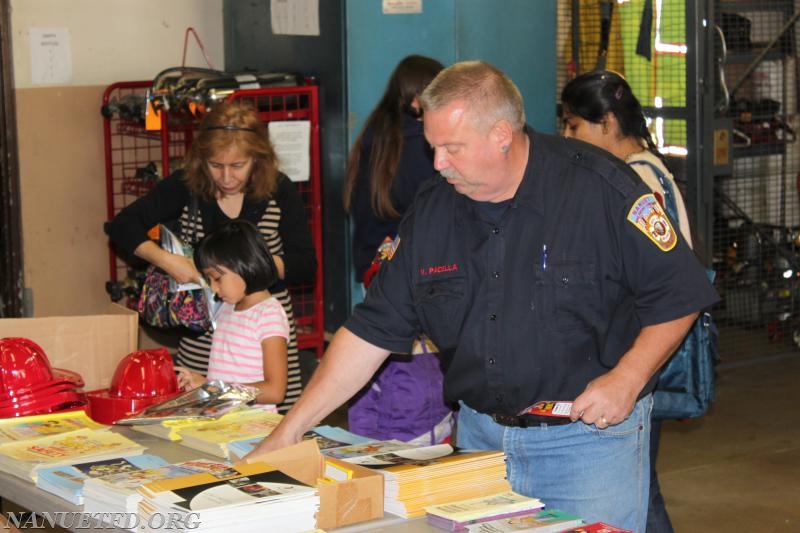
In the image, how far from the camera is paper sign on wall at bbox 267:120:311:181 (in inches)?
240

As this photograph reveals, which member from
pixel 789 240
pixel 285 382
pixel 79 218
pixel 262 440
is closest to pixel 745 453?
pixel 789 240

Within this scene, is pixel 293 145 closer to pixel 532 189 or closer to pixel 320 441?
pixel 320 441

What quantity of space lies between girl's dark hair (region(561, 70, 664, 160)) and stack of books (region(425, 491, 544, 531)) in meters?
1.62

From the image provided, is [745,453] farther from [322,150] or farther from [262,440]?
[262,440]

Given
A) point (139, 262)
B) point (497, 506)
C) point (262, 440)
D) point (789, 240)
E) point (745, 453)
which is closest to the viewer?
point (497, 506)

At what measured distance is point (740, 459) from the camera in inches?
223

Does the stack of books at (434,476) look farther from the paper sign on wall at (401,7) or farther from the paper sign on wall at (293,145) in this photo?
the paper sign on wall at (401,7)

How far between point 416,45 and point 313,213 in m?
1.08

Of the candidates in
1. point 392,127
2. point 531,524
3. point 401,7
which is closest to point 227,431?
point 531,524

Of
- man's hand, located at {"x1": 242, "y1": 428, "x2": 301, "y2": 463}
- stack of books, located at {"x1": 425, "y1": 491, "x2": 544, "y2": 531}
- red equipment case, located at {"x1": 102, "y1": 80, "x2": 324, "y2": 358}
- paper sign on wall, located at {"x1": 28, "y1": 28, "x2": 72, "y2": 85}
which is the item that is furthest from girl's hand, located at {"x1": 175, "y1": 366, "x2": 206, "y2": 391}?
paper sign on wall, located at {"x1": 28, "y1": 28, "x2": 72, "y2": 85}

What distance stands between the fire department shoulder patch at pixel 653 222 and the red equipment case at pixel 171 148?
3.57m

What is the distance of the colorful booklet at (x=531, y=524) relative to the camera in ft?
7.79

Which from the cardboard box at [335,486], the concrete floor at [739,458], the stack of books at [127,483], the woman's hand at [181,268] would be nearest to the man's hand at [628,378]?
the cardboard box at [335,486]

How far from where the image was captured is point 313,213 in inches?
250
